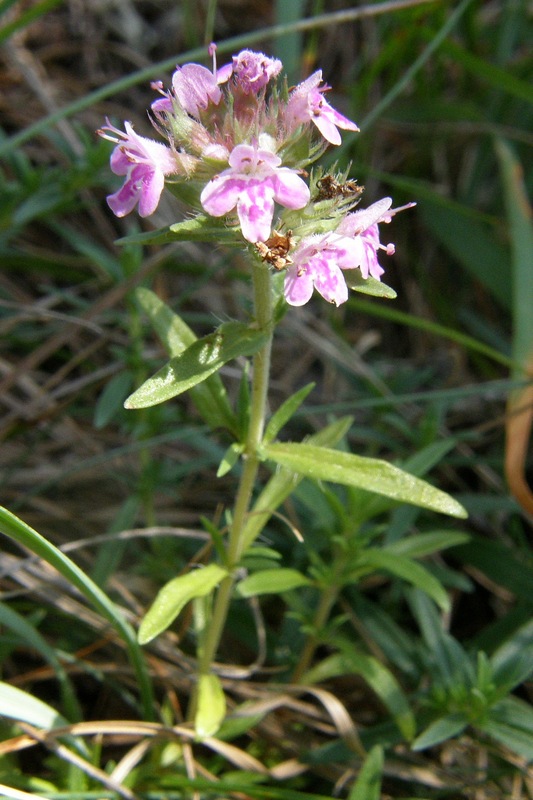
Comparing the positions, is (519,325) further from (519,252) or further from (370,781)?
(370,781)

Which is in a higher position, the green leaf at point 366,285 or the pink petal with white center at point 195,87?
the pink petal with white center at point 195,87

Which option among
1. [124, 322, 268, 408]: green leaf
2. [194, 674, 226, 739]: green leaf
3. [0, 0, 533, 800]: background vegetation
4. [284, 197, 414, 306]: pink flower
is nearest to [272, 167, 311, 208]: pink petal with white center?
[284, 197, 414, 306]: pink flower

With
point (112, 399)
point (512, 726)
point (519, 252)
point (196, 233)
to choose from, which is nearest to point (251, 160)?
point (196, 233)

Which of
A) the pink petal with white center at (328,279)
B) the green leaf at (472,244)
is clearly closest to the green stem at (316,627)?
the pink petal with white center at (328,279)

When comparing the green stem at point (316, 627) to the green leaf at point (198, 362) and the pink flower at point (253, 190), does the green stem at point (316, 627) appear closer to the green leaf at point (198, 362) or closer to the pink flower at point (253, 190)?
the green leaf at point (198, 362)

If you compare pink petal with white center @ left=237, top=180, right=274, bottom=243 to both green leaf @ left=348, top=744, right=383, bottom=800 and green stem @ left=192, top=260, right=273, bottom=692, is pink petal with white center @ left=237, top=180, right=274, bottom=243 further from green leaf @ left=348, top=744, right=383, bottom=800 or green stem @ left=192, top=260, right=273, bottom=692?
green leaf @ left=348, top=744, right=383, bottom=800

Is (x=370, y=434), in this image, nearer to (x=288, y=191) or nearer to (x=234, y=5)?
(x=288, y=191)

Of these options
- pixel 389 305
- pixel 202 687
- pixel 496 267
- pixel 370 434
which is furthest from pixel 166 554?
pixel 496 267
